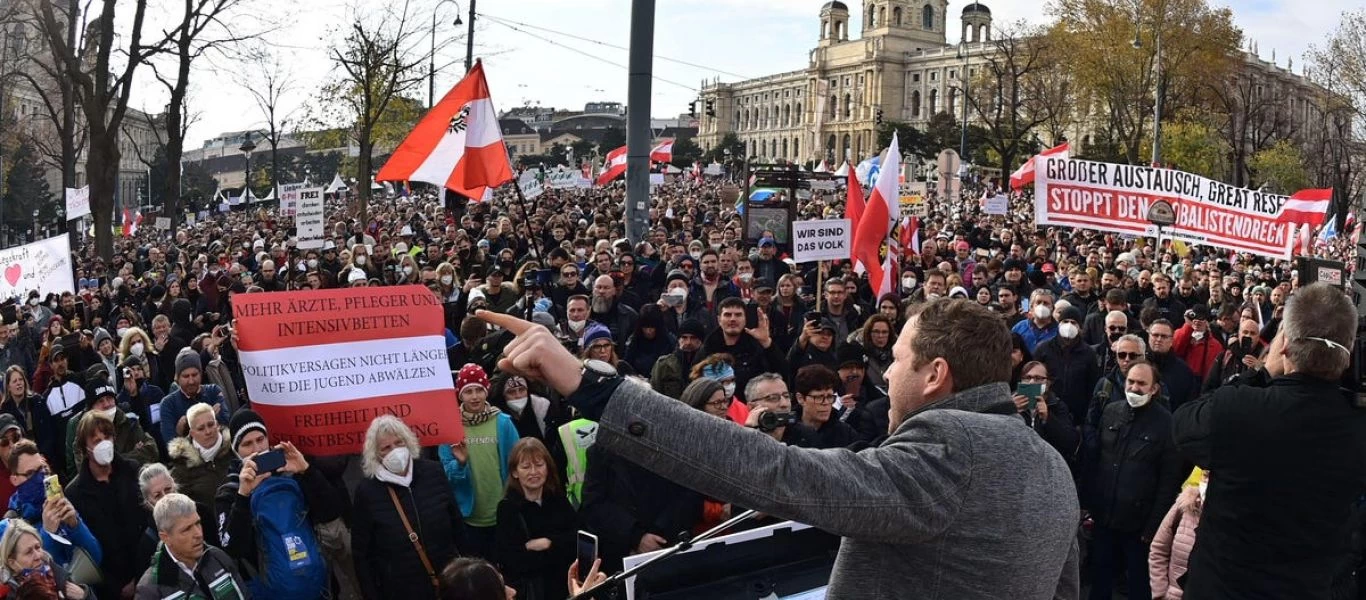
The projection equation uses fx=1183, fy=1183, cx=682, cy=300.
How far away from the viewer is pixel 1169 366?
8.39 metres

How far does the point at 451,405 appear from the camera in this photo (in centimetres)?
577

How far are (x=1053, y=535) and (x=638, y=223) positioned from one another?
12.9 m

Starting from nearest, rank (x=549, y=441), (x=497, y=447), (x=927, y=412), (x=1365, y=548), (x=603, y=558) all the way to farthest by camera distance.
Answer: (x=927, y=412), (x=1365, y=548), (x=603, y=558), (x=497, y=447), (x=549, y=441)

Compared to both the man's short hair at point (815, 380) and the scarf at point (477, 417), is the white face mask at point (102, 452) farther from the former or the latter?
the man's short hair at point (815, 380)

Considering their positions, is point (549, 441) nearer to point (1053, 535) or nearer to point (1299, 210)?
point (1053, 535)

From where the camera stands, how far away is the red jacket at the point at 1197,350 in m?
9.51

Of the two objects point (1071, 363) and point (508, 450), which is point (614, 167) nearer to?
point (1071, 363)

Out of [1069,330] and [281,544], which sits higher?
[1069,330]

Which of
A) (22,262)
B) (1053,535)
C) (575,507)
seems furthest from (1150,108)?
(1053,535)

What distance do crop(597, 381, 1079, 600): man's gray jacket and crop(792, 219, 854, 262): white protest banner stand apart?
10016 mm

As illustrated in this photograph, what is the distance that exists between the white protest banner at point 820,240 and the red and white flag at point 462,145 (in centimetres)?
309

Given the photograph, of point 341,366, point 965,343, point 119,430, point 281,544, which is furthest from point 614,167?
point 965,343

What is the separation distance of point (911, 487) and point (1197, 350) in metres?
8.61

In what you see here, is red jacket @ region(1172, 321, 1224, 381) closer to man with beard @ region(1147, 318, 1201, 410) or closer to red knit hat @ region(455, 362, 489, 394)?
man with beard @ region(1147, 318, 1201, 410)
